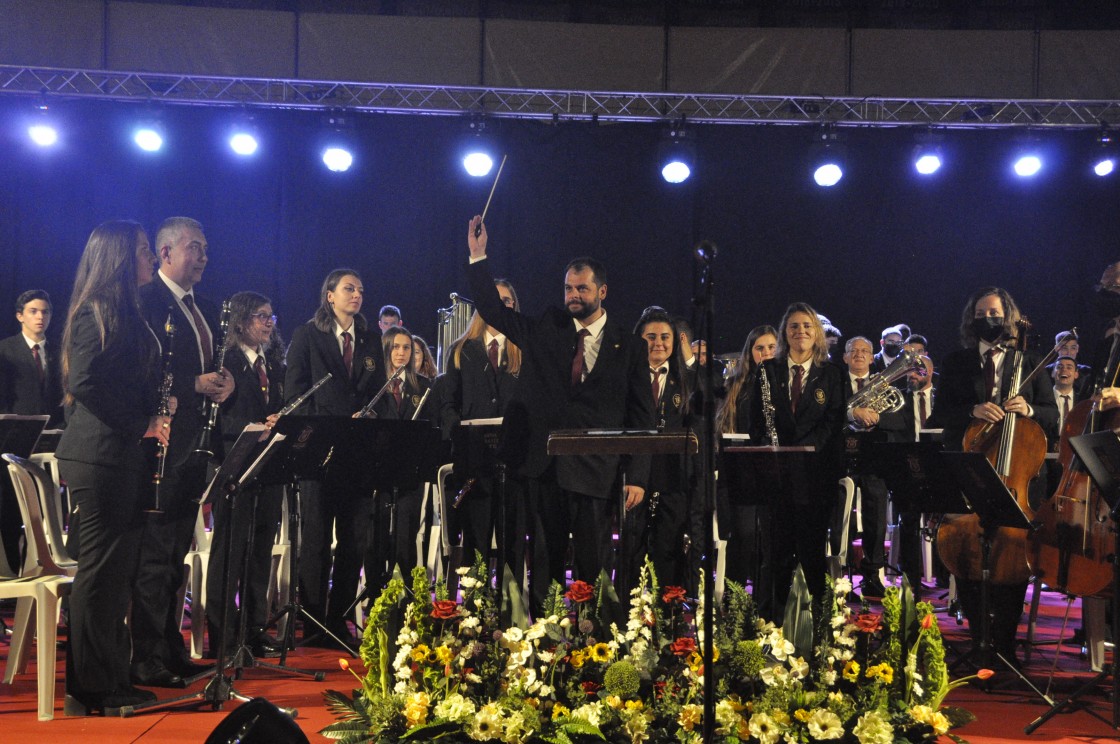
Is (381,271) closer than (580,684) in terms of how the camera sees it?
No

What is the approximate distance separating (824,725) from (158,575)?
313 cm

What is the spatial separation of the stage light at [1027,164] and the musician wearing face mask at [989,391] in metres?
5.61

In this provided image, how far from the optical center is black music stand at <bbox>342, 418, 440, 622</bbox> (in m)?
5.20

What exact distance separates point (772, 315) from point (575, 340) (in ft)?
23.4

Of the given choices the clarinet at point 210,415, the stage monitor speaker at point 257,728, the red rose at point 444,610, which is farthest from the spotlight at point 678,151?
the stage monitor speaker at point 257,728

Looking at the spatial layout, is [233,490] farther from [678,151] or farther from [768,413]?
[678,151]

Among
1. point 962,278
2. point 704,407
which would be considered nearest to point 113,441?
point 704,407

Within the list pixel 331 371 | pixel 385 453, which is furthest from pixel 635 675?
pixel 331 371

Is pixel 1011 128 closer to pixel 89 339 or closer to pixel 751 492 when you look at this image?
pixel 751 492

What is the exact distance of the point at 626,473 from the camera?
4.70m

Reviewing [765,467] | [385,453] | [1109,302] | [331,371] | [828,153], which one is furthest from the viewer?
[828,153]

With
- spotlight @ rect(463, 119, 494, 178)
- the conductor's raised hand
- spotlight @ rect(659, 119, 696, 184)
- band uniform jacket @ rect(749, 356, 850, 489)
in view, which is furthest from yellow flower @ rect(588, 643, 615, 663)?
spotlight @ rect(659, 119, 696, 184)

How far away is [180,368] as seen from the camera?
4.67 metres

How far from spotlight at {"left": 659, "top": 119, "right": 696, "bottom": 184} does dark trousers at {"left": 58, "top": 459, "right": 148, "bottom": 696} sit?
707 centimetres
